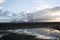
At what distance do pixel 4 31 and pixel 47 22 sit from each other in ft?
1.57

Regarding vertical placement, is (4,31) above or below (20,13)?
below

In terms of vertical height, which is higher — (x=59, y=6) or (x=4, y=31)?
(x=59, y=6)

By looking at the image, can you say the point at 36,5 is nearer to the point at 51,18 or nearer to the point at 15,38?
the point at 51,18

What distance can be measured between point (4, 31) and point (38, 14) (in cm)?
41

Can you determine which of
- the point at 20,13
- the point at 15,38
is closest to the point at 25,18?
the point at 20,13

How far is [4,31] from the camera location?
2752mm

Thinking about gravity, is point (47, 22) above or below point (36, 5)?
below

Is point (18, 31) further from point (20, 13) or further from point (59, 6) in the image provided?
point (59, 6)

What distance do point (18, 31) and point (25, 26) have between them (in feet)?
0.31

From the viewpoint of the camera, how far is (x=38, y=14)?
2.77 metres

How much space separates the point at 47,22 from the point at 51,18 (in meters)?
0.06

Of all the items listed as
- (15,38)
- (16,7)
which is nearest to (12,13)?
(16,7)

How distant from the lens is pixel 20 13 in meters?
2.77

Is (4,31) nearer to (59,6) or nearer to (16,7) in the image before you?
(16,7)
